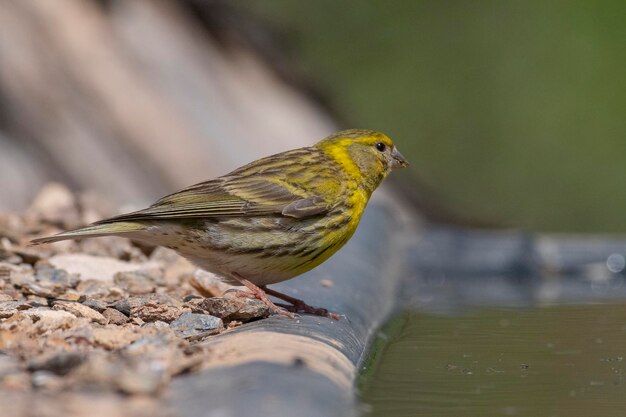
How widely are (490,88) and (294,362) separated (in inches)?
666

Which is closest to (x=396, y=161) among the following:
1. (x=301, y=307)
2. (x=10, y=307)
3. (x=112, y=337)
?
(x=301, y=307)

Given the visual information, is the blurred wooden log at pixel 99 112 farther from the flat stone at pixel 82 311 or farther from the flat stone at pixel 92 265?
the flat stone at pixel 82 311

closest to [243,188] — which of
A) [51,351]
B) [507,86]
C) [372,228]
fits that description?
[51,351]

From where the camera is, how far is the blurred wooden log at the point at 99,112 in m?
9.01

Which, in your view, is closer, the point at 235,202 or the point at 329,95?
the point at 235,202

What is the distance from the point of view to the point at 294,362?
2.92m

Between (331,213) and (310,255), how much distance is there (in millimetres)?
223

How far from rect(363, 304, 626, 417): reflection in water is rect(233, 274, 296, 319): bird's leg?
36 centimetres

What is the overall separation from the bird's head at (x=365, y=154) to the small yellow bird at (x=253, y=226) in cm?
20

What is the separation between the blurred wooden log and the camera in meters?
→ 9.01

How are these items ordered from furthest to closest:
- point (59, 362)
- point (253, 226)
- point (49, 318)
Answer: point (253, 226) < point (49, 318) < point (59, 362)

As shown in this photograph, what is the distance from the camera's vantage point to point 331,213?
4645mm

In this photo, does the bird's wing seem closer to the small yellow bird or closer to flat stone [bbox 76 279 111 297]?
the small yellow bird

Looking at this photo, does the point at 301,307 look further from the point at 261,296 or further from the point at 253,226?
the point at 253,226
